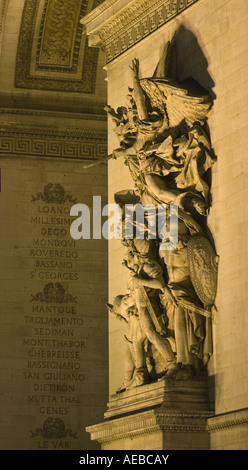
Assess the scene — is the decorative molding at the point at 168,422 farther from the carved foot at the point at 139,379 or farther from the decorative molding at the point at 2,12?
the decorative molding at the point at 2,12

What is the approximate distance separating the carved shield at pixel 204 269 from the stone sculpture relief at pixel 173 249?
1 cm

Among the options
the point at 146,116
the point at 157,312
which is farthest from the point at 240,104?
the point at 157,312

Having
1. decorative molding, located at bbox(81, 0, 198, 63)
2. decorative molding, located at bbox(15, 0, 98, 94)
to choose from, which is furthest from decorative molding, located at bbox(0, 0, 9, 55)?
decorative molding, located at bbox(81, 0, 198, 63)

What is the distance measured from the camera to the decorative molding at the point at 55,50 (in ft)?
78.4

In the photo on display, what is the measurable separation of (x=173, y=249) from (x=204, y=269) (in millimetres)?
651

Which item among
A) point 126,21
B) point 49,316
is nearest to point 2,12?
point 126,21

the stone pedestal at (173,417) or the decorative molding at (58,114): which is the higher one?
the decorative molding at (58,114)

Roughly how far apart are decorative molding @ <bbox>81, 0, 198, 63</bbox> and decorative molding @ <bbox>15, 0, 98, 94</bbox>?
329 centimetres

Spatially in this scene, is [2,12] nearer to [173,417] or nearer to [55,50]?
[55,50]

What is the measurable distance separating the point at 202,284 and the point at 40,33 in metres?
9.00

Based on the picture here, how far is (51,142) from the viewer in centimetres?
2494

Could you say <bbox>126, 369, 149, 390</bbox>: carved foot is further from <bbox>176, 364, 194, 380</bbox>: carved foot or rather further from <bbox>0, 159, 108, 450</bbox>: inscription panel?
<bbox>0, 159, 108, 450</bbox>: inscription panel

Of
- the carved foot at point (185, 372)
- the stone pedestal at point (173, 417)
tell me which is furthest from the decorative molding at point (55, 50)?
the carved foot at point (185, 372)
